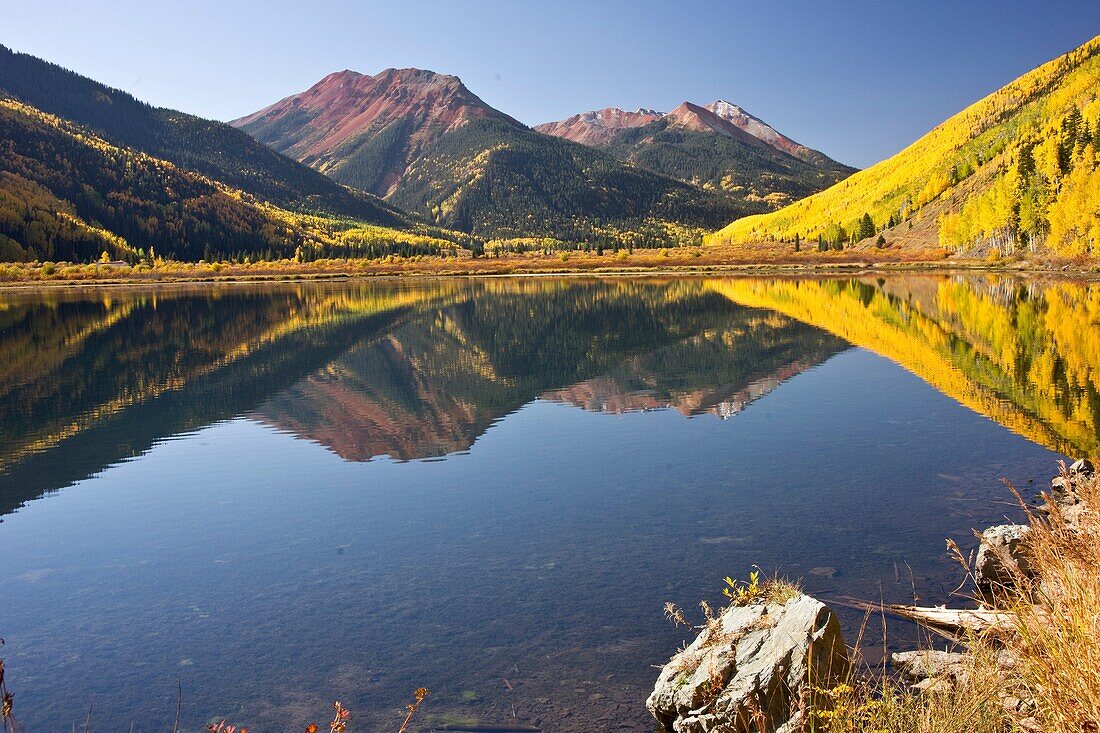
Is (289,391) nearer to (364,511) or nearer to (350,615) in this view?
(364,511)

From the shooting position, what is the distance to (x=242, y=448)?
21438mm

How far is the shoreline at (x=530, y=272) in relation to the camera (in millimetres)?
111125

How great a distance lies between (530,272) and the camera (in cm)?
13850

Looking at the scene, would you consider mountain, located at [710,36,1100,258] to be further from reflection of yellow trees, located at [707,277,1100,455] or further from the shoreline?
reflection of yellow trees, located at [707,277,1100,455]

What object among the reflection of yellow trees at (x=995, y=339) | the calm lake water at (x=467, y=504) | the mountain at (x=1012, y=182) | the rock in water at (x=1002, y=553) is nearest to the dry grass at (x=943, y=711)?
the calm lake water at (x=467, y=504)

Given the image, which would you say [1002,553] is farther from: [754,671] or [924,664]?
[754,671]

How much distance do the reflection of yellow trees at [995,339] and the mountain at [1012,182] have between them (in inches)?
756

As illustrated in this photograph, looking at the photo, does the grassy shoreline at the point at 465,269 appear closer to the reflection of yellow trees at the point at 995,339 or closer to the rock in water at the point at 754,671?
the reflection of yellow trees at the point at 995,339

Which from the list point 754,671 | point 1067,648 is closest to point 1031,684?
point 1067,648

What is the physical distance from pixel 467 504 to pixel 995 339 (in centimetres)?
2860

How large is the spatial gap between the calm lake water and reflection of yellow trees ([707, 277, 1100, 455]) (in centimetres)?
26

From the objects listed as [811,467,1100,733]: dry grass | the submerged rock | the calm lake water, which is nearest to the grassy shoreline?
the calm lake water

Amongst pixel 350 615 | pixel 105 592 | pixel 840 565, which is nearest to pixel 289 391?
pixel 105 592

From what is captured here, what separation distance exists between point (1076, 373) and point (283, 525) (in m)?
24.4
